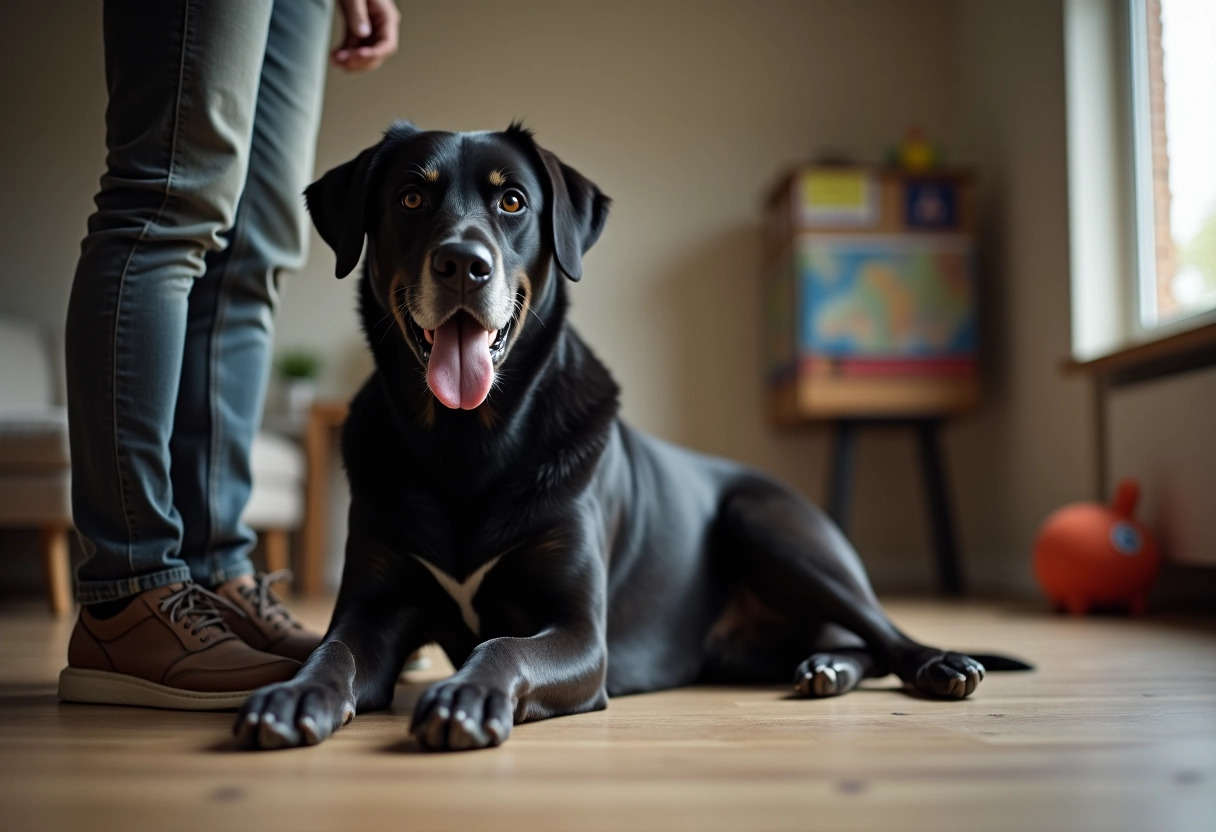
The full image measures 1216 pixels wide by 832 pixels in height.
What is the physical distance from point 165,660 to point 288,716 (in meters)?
0.47

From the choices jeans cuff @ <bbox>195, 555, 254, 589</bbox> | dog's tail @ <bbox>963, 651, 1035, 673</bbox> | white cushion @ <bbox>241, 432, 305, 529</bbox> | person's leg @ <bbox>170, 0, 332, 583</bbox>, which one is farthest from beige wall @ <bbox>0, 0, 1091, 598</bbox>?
jeans cuff @ <bbox>195, 555, 254, 589</bbox>

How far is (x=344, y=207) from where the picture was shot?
1.65 meters

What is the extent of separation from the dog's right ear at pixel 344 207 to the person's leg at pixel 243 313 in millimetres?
136

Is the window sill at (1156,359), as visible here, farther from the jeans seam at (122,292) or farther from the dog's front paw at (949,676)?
the jeans seam at (122,292)

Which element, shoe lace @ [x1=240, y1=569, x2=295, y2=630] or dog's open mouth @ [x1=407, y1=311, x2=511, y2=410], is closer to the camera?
dog's open mouth @ [x1=407, y1=311, x2=511, y2=410]

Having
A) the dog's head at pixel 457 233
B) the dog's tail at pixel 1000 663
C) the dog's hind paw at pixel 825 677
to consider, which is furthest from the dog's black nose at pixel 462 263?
the dog's tail at pixel 1000 663

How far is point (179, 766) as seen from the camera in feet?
3.61

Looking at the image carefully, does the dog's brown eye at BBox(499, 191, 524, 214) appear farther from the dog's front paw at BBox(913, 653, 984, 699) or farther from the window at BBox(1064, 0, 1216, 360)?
the window at BBox(1064, 0, 1216, 360)

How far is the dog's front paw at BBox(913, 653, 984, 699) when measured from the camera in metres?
1.58

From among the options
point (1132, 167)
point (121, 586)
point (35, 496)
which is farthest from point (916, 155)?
point (121, 586)

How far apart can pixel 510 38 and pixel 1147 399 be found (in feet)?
11.0

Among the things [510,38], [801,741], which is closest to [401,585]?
[801,741]

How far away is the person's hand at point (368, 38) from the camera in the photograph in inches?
79.1

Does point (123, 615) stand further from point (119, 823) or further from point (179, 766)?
point (119, 823)
